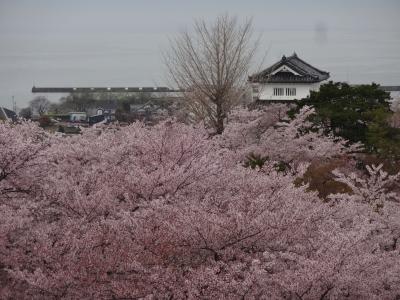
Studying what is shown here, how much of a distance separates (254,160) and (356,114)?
606 centimetres

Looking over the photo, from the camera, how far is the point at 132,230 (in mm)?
5531

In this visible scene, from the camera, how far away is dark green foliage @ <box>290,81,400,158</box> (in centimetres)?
1770

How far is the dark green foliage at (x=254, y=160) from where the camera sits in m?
13.8

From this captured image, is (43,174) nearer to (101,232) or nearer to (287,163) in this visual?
(101,232)

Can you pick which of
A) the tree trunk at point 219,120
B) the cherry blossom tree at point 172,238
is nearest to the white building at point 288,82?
the tree trunk at point 219,120

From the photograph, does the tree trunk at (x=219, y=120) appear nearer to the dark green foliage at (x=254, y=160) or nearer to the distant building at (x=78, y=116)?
the dark green foliage at (x=254, y=160)

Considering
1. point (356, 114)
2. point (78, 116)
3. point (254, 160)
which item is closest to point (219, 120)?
point (356, 114)

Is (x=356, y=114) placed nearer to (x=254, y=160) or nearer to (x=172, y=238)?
(x=254, y=160)

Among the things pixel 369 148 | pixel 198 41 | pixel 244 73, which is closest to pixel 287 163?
pixel 369 148

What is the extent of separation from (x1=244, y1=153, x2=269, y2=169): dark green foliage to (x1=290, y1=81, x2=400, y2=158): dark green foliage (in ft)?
13.8

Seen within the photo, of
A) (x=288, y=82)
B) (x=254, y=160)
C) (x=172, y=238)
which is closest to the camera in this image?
(x=172, y=238)

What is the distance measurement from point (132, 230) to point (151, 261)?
1.98 feet

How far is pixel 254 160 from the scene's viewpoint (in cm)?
1425

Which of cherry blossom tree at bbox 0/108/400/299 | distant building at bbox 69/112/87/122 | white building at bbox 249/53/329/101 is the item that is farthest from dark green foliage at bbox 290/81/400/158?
distant building at bbox 69/112/87/122
